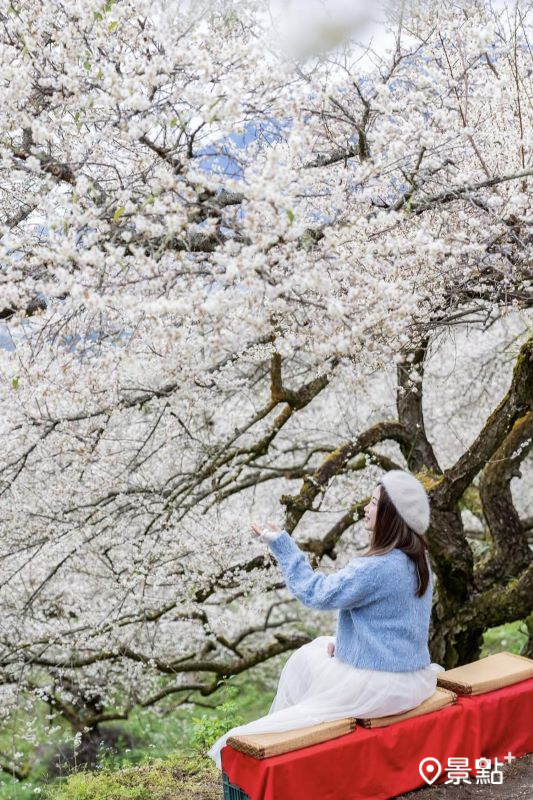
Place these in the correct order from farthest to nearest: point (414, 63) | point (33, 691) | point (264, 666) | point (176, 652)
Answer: point (264, 666), point (176, 652), point (33, 691), point (414, 63)

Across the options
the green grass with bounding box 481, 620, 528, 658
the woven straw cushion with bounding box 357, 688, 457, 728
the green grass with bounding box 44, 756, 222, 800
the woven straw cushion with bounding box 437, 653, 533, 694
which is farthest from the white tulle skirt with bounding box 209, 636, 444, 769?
the green grass with bounding box 481, 620, 528, 658

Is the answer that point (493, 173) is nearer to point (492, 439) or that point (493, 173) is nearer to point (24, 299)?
point (492, 439)

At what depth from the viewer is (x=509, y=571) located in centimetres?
590

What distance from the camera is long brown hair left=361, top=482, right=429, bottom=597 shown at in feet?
12.0

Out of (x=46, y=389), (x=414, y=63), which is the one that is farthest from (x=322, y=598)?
(x=414, y=63)

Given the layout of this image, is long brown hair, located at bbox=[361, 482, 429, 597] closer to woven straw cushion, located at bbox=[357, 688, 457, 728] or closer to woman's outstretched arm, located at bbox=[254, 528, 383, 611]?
woman's outstretched arm, located at bbox=[254, 528, 383, 611]

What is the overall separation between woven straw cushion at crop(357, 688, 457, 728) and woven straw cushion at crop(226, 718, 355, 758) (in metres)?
0.09

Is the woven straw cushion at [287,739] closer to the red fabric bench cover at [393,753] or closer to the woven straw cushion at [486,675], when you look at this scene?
the red fabric bench cover at [393,753]

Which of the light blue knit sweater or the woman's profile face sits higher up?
the woman's profile face

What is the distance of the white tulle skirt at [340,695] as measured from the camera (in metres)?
3.54

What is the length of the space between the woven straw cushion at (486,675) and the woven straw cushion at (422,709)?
9 centimetres

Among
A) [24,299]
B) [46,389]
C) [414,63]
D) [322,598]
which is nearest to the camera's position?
[24,299]

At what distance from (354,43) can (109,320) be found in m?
1.82

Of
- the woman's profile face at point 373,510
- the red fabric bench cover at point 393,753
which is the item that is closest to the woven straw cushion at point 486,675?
the red fabric bench cover at point 393,753
